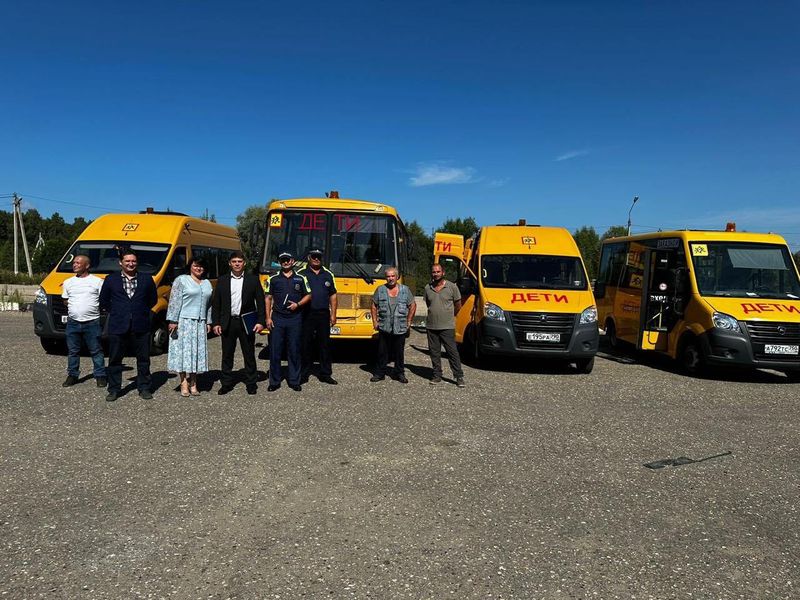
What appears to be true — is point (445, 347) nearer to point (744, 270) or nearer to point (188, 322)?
point (188, 322)

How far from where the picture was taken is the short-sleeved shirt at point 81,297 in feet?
23.3

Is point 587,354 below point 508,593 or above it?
above

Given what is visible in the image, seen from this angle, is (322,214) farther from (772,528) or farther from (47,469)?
(772,528)

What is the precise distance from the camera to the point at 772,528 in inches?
149

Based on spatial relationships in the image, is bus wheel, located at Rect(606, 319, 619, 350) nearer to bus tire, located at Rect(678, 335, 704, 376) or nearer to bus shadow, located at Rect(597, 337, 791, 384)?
bus shadow, located at Rect(597, 337, 791, 384)

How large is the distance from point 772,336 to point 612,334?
3852mm

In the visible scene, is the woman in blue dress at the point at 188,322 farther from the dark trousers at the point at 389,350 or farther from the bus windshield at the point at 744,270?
the bus windshield at the point at 744,270

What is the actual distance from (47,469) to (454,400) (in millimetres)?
4399

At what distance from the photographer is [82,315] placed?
7.12 meters

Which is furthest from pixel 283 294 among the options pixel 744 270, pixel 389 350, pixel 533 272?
pixel 744 270

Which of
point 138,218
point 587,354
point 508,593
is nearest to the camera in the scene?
point 508,593

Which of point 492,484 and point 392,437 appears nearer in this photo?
point 492,484

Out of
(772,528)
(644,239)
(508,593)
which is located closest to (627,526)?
(772,528)

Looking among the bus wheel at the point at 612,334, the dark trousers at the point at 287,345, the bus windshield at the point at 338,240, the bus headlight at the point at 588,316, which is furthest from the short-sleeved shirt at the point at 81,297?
the bus wheel at the point at 612,334
